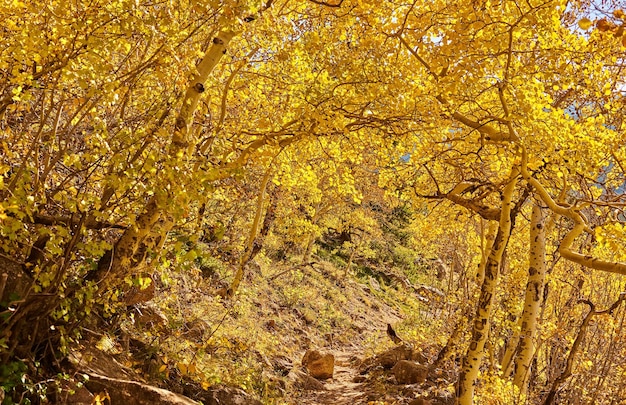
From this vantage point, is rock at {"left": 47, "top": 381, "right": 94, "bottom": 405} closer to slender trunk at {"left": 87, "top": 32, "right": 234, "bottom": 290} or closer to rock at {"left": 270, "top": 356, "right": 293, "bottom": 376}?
slender trunk at {"left": 87, "top": 32, "right": 234, "bottom": 290}

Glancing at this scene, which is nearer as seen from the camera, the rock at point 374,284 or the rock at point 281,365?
the rock at point 281,365

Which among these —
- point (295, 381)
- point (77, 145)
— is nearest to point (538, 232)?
point (295, 381)

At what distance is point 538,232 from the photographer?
7.81 m

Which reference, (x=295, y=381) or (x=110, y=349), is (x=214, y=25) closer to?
(x=110, y=349)

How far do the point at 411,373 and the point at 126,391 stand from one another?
298 inches

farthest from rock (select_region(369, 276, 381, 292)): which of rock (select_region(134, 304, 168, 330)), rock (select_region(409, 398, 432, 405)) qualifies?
rock (select_region(134, 304, 168, 330))

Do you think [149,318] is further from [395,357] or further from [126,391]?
[395,357]

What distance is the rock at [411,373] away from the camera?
10391mm

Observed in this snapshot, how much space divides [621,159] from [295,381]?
7.47m

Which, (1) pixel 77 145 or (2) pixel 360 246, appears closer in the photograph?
(1) pixel 77 145

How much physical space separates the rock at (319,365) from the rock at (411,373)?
1739 millimetres

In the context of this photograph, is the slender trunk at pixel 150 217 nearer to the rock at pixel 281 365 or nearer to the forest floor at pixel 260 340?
the forest floor at pixel 260 340

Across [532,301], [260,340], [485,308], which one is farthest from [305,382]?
[485,308]

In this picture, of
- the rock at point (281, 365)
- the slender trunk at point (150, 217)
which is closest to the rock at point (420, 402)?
the rock at point (281, 365)
